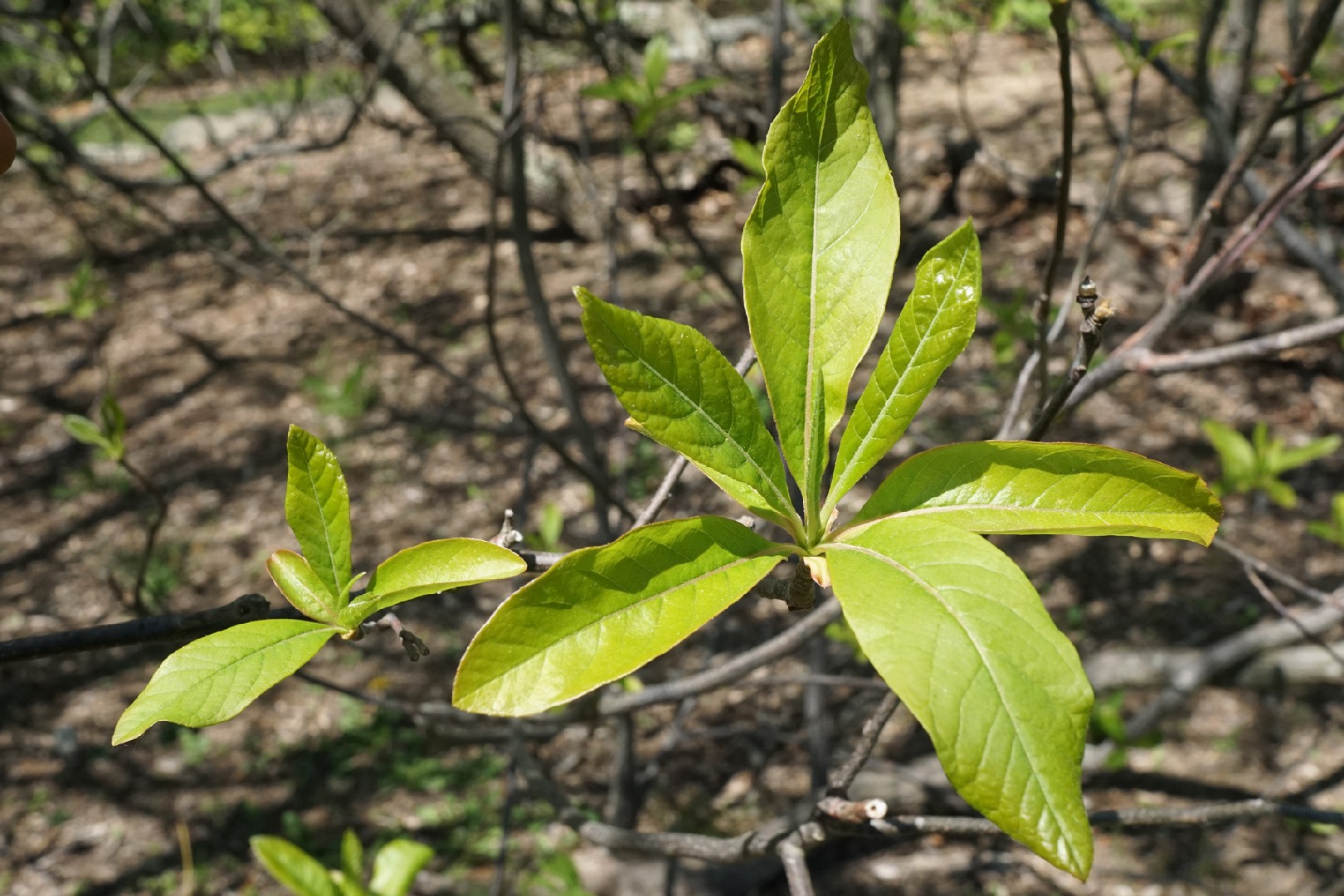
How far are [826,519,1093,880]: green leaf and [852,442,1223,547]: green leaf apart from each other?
0.08 metres

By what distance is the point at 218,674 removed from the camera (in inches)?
27.9

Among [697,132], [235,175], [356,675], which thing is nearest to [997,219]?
[697,132]

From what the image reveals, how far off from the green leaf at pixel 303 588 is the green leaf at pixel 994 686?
452 millimetres

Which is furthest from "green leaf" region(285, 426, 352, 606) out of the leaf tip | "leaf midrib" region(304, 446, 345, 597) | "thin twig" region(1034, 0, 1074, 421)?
"thin twig" region(1034, 0, 1074, 421)

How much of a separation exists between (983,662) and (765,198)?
0.41 metres

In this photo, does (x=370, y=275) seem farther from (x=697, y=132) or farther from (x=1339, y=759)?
(x=1339, y=759)

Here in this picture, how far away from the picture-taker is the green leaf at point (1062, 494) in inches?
25.9

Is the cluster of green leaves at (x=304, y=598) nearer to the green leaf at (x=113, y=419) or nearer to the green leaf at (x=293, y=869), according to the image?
the green leaf at (x=293, y=869)

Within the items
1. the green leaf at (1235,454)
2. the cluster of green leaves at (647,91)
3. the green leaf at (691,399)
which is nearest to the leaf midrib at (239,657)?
the green leaf at (691,399)

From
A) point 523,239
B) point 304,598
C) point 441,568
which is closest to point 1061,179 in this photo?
point 441,568

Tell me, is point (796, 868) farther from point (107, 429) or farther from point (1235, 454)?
point (1235, 454)

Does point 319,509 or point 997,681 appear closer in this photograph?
point 997,681

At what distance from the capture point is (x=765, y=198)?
2.52 ft

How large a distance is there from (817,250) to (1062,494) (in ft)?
0.93
